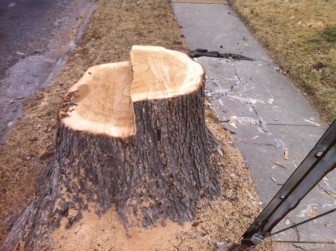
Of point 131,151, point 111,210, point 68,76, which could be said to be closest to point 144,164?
point 131,151

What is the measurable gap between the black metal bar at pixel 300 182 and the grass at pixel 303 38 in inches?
93.9

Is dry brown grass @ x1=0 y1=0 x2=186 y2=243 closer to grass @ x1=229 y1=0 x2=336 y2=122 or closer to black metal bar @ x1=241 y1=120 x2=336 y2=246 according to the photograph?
grass @ x1=229 y1=0 x2=336 y2=122

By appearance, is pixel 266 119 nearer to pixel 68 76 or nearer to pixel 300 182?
pixel 300 182

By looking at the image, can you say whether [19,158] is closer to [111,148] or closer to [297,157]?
[111,148]

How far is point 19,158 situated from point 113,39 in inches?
115

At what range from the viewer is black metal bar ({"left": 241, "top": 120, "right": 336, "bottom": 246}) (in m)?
1.68

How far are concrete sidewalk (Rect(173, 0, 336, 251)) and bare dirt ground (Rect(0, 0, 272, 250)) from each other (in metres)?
0.21

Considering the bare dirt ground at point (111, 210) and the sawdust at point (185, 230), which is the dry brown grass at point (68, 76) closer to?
the bare dirt ground at point (111, 210)

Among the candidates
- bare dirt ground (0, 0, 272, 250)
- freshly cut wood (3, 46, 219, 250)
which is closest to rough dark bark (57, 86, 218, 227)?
freshly cut wood (3, 46, 219, 250)

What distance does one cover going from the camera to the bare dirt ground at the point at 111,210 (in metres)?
2.52

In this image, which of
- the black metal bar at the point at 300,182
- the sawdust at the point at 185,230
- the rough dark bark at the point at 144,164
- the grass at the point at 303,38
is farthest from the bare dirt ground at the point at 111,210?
the grass at the point at 303,38

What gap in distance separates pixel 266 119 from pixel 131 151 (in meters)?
2.19

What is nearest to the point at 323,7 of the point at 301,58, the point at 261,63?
the point at 301,58

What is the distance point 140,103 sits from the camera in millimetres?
2326
